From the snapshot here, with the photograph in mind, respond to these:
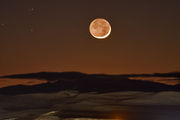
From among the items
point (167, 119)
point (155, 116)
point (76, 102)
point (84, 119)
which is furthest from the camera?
point (76, 102)

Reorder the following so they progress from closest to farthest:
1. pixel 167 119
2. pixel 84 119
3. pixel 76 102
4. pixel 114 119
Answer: pixel 114 119 → pixel 84 119 → pixel 167 119 → pixel 76 102

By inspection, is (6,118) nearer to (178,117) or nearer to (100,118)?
(100,118)

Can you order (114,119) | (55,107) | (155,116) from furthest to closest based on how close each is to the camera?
(55,107) < (155,116) < (114,119)

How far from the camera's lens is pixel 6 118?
251ft

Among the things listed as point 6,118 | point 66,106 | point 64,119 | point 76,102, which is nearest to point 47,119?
point 64,119

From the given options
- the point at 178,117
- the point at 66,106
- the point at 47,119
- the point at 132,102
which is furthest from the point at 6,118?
the point at 132,102

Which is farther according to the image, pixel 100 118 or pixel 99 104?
pixel 99 104

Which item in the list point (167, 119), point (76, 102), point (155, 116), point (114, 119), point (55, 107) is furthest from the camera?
point (76, 102)

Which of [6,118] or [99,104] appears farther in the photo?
[99,104]

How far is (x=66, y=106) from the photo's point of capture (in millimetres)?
107312

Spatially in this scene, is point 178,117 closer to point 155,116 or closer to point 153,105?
point 155,116

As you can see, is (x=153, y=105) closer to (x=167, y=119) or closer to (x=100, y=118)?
(x=167, y=119)

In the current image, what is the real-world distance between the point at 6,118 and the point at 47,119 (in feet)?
30.7

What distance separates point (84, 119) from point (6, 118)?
16263mm
